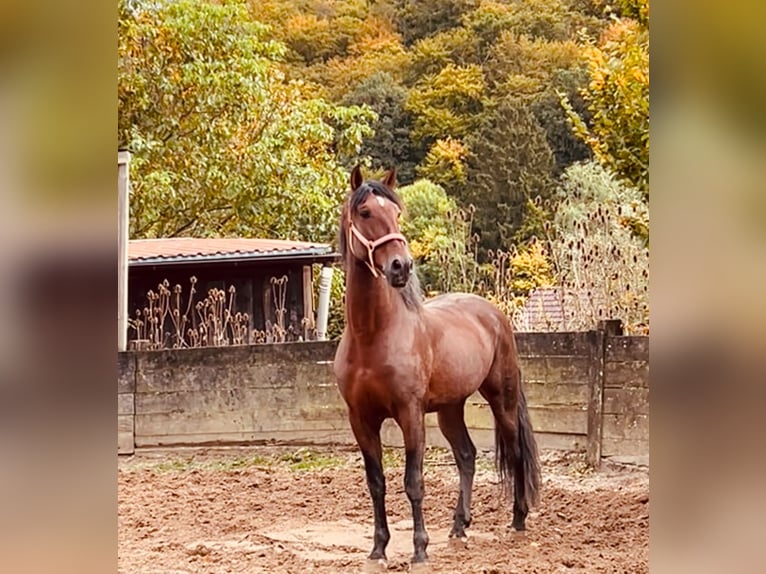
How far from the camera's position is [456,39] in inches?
416

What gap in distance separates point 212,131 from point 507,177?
3316mm

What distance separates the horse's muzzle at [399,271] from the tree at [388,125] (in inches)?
277

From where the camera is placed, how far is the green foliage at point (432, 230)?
7.07 metres

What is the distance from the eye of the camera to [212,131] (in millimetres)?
7152

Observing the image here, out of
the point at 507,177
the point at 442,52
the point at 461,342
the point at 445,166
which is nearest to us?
the point at 461,342

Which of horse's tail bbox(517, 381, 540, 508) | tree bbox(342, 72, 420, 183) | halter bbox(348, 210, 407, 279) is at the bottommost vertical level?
horse's tail bbox(517, 381, 540, 508)

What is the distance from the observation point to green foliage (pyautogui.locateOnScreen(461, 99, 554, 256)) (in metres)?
9.12

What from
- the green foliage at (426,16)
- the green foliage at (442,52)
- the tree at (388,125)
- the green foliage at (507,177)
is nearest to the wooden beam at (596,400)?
the green foliage at (507,177)

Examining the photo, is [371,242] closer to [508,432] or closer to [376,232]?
[376,232]

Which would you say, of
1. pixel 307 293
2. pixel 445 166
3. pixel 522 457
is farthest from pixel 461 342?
pixel 445 166

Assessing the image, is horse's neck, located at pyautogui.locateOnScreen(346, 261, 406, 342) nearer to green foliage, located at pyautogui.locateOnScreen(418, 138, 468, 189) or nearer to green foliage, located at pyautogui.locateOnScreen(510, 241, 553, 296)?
green foliage, located at pyautogui.locateOnScreen(510, 241, 553, 296)

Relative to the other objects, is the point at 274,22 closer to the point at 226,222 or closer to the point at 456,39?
the point at 456,39

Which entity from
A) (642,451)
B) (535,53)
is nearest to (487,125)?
(535,53)

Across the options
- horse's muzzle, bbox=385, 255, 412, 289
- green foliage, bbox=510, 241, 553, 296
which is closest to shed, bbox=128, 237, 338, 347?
green foliage, bbox=510, 241, 553, 296
